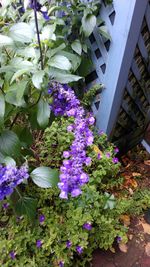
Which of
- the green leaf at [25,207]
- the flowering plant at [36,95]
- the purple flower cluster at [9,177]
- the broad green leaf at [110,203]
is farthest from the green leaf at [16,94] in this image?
the broad green leaf at [110,203]

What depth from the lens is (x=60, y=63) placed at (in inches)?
48.1

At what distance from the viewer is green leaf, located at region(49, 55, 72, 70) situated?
121 centimetres

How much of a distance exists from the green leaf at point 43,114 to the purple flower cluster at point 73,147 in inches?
3.1

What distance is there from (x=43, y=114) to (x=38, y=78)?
198 mm

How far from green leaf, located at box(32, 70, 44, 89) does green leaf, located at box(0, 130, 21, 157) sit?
1.05 ft

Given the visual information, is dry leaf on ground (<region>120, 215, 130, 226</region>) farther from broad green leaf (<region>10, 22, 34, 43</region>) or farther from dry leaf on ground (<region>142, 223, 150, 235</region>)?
broad green leaf (<region>10, 22, 34, 43</region>)

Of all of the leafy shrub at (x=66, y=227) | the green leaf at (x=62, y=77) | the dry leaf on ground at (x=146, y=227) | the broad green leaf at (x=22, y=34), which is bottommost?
the dry leaf on ground at (x=146, y=227)

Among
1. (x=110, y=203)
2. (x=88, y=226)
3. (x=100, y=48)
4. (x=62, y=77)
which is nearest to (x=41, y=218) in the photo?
(x=88, y=226)

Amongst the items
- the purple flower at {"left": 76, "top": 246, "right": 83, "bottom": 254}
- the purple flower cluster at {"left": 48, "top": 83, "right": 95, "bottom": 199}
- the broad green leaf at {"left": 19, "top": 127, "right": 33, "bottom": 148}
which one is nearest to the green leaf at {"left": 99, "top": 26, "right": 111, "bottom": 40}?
the purple flower cluster at {"left": 48, "top": 83, "right": 95, "bottom": 199}

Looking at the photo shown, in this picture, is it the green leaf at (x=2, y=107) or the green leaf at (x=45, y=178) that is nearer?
the green leaf at (x=2, y=107)

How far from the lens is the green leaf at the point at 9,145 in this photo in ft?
4.42

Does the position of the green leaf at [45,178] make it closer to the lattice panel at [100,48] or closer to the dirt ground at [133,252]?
the dirt ground at [133,252]

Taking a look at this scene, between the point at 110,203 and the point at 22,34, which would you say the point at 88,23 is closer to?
the point at 22,34

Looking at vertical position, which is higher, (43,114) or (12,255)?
(43,114)
